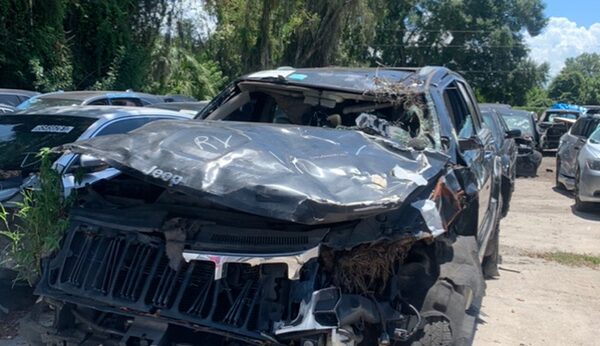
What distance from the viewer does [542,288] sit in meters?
6.88

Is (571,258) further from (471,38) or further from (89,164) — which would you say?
(471,38)

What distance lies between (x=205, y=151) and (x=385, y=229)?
3.46 ft

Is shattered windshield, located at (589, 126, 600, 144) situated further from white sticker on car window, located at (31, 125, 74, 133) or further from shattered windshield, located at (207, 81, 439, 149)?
white sticker on car window, located at (31, 125, 74, 133)

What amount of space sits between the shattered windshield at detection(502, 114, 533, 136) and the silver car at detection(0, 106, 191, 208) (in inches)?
487

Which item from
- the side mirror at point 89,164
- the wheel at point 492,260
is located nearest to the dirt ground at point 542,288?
the wheel at point 492,260

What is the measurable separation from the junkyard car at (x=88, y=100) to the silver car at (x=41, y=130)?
2.49 m

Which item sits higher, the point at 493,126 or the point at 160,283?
the point at 493,126

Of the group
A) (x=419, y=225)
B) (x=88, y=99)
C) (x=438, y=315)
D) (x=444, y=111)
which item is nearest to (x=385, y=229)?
(x=419, y=225)

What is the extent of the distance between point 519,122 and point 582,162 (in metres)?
6.68

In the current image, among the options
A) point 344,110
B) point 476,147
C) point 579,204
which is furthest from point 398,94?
point 579,204

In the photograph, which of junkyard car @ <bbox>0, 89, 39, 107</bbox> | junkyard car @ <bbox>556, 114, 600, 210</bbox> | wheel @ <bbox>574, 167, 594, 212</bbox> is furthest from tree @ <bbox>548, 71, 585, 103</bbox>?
junkyard car @ <bbox>0, 89, 39, 107</bbox>

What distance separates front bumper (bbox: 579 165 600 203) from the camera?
36.3ft

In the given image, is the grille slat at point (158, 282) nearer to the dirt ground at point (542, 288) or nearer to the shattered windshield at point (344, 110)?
the shattered windshield at point (344, 110)

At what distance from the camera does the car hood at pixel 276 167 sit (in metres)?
3.18
